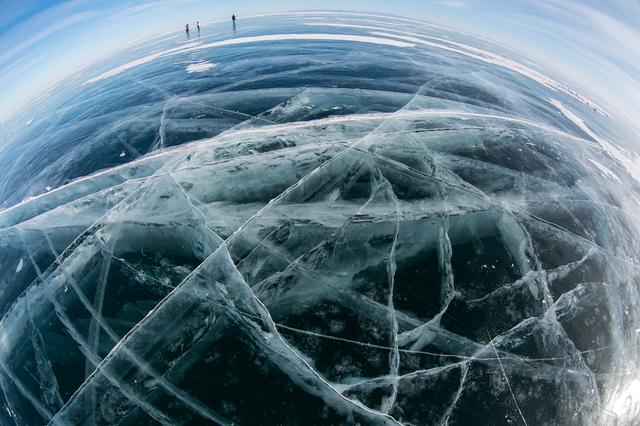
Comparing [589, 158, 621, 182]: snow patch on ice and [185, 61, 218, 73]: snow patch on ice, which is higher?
[185, 61, 218, 73]: snow patch on ice

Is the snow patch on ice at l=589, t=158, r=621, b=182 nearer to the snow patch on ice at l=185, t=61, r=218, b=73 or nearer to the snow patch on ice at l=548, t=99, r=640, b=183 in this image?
the snow patch on ice at l=548, t=99, r=640, b=183

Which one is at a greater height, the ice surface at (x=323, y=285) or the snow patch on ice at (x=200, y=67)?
the snow patch on ice at (x=200, y=67)

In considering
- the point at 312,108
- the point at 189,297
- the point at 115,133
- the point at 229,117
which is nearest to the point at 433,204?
the point at 189,297

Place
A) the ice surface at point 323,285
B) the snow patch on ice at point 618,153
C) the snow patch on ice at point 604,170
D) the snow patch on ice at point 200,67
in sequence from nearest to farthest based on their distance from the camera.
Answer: the ice surface at point 323,285 < the snow patch on ice at point 604,170 < the snow patch on ice at point 618,153 < the snow patch on ice at point 200,67

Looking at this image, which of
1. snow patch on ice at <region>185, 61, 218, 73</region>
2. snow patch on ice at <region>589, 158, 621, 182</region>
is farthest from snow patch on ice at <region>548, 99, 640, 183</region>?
snow patch on ice at <region>185, 61, 218, 73</region>

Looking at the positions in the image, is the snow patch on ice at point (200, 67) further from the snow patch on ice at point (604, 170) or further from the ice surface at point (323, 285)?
the snow patch on ice at point (604, 170)

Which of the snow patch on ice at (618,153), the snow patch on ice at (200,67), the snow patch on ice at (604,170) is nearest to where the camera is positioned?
the snow patch on ice at (604,170)

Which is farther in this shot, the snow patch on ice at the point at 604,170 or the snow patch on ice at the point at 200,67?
the snow patch on ice at the point at 200,67

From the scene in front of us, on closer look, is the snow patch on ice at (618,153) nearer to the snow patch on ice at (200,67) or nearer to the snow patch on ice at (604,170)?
the snow patch on ice at (604,170)

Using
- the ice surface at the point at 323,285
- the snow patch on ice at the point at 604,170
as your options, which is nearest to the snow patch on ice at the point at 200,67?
the ice surface at the point at 323,285
